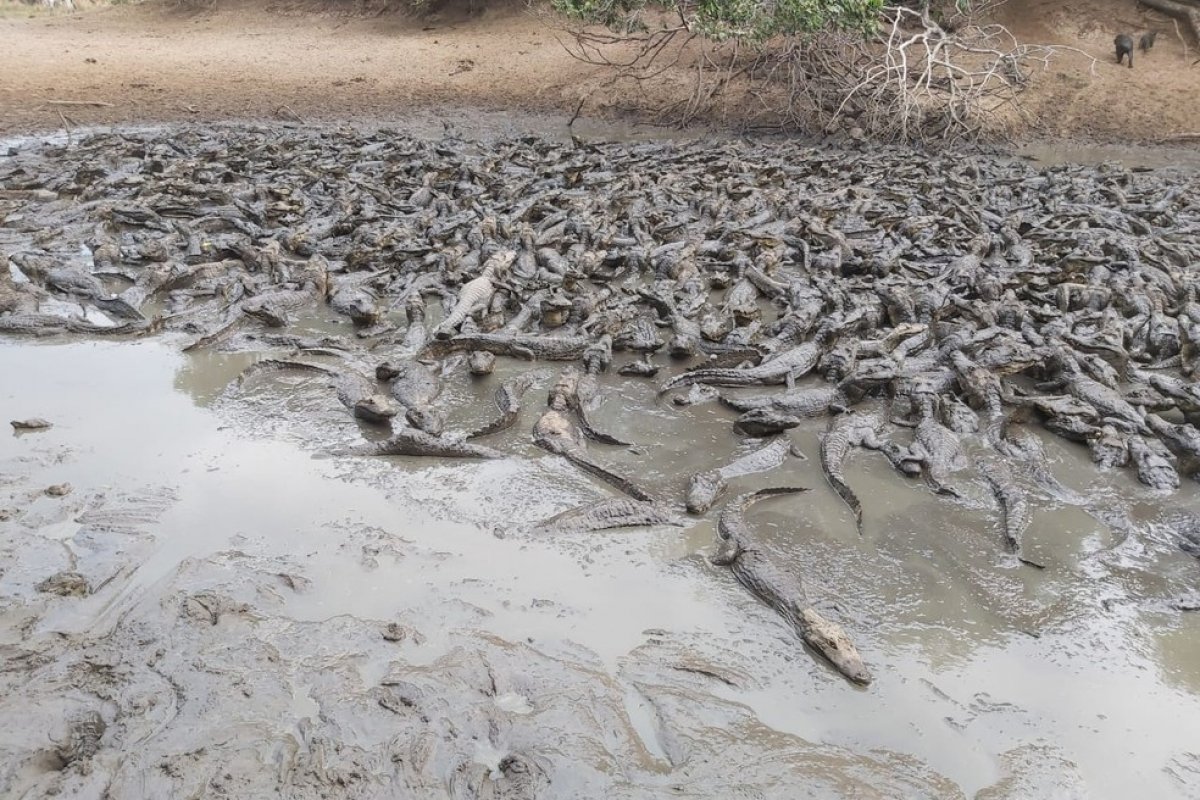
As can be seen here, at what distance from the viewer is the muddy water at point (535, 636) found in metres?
2.45

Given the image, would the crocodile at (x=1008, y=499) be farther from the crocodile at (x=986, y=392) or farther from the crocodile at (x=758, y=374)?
the crocodile at (x=758, y=374)

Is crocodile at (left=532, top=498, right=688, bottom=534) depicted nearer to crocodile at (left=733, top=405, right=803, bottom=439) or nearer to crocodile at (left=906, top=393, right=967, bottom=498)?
A: crocodile at (left=733, top=405, right=803, bottom=439)

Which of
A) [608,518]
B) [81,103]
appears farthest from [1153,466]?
[81,103]

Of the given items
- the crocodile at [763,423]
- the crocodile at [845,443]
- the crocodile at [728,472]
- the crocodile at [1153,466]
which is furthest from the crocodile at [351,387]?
the crocodile at [1153,466]

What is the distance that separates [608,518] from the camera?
11.9 feet

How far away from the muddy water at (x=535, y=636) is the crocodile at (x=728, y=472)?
106 mm

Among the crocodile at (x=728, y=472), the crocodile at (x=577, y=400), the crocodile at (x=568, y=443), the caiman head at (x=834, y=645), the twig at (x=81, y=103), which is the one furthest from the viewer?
the twig at (x=81, y=103)

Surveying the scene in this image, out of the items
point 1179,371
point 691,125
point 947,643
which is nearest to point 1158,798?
point 947,643

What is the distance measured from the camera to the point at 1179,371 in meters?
5.21

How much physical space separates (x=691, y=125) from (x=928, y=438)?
36.0 feet

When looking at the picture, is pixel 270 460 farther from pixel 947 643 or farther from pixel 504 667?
pixel 947 643

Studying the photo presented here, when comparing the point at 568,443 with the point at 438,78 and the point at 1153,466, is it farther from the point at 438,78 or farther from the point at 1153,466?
the point at 438,78

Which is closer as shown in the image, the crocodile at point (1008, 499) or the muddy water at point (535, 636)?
the muddy water at point (535, 636)

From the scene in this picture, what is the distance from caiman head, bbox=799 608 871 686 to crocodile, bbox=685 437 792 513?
0.80 metres
